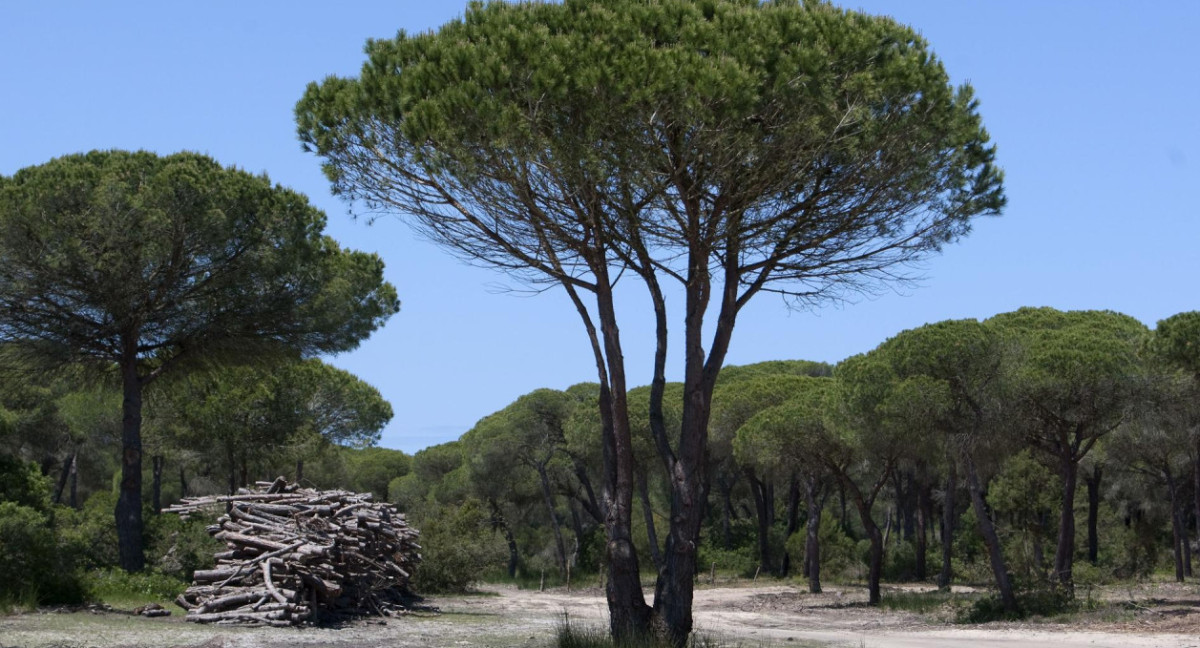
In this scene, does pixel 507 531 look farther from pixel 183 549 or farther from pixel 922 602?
pixel 183 549

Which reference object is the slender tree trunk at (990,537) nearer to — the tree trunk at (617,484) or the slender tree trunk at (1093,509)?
the tree trunk at (617,484)

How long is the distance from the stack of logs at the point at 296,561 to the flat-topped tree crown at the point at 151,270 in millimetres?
3028

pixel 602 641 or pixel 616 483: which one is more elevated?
pixel 616 483

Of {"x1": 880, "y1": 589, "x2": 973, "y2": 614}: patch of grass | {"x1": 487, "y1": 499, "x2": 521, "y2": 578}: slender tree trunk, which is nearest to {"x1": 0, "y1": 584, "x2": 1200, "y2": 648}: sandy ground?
{"x1": 880, "y1": 589, "x2": 973, "y2": 614}: patch of grass

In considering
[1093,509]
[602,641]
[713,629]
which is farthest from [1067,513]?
[602,641]

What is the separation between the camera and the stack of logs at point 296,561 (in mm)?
16250

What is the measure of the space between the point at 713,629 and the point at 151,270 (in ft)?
37.9

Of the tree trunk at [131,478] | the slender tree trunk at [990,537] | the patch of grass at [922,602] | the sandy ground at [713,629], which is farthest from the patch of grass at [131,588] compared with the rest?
the patch of grass at [922,602]

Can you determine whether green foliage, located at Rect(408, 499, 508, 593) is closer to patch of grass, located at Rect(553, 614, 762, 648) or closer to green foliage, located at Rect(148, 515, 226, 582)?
green foliage, located at Rect(148, 515, 226, 582)

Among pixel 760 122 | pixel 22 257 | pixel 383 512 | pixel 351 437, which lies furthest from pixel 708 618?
pixel 351 437

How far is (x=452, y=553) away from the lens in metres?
28.0

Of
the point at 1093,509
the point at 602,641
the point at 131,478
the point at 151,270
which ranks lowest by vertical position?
the point at 602,641

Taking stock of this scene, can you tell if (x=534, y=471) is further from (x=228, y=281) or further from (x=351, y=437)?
(x=228, y=281)

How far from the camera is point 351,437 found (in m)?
35.0
